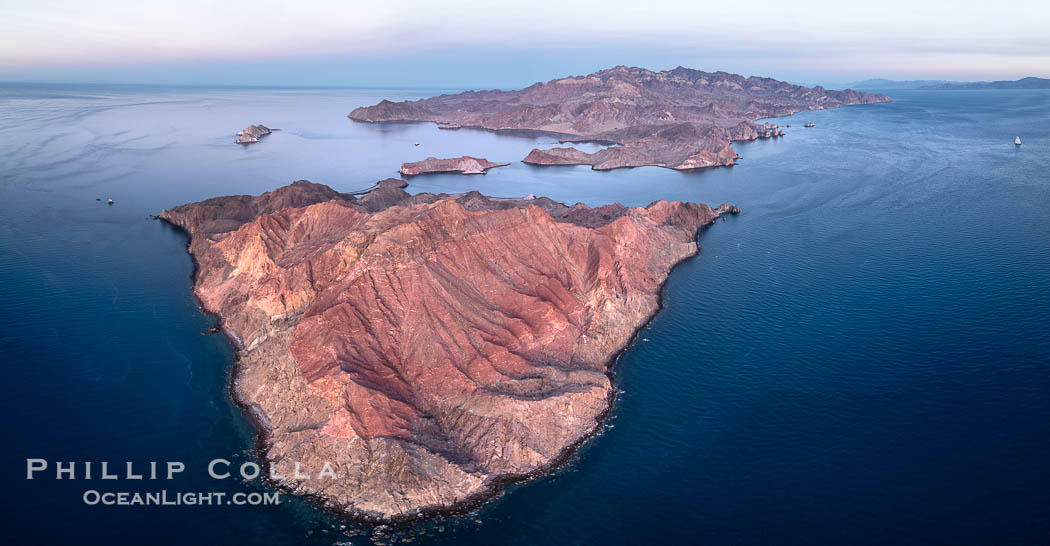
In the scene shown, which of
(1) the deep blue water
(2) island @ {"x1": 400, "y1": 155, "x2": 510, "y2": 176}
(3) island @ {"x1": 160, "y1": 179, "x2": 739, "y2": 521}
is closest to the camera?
(1) the deep blue water

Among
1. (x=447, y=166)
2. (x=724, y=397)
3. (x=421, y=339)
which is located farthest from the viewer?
(x=447, y=166)

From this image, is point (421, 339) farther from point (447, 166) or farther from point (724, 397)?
point (447, 166)

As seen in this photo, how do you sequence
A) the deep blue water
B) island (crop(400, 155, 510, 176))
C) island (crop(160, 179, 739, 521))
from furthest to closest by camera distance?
island (crop(400, 155, 510, 176)) → island (crop(160, 179, 739, 521)) → the deep blue water

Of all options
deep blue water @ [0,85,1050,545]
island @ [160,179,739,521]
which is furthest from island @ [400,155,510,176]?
island @ [160,179,739,521]

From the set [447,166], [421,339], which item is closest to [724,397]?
[421,339]

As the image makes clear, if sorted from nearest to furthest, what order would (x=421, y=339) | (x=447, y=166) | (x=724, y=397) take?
(x=724, y=397) < (x=421, y=339) < (x=447, y=166)

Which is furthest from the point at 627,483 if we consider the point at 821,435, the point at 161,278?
the point at 161,278

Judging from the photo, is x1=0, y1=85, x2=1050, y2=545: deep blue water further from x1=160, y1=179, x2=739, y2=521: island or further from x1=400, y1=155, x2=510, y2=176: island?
x1=400, y1=155, x2=510, y2=176: island

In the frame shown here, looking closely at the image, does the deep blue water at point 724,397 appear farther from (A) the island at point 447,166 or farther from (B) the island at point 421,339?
(A) the island at point 447,166

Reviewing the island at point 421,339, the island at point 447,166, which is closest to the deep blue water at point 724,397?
the island at point 421,339

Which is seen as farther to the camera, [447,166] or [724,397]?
[447,166]

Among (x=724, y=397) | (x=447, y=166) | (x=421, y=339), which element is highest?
(x=447, y=166)
